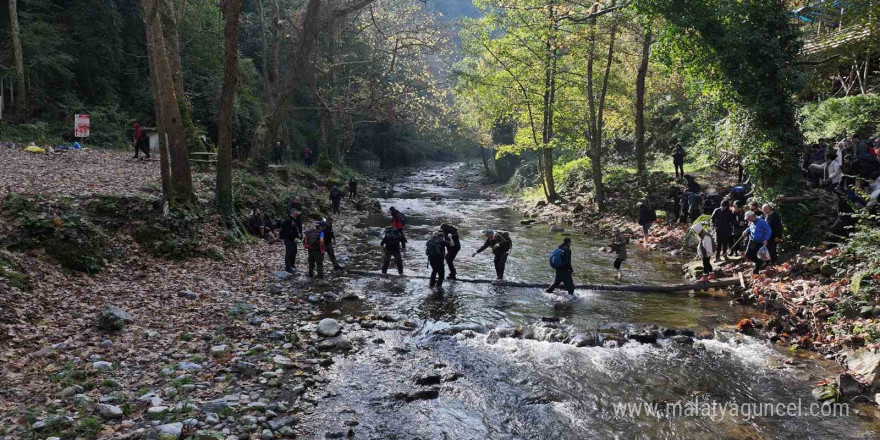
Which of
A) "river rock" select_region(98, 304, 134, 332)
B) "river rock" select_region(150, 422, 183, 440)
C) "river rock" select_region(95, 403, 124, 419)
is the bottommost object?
"river rock" select_region(150, 422, 183, 440)

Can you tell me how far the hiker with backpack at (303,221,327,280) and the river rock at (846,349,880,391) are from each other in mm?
11327

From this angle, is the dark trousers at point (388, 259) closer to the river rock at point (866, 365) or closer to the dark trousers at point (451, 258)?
the dark trousers at point (451, 258)

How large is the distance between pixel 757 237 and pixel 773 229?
0.57 meters

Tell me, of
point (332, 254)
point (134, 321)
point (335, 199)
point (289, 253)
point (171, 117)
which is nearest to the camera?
point (134, 321)

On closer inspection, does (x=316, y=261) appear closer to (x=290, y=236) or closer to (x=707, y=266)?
(x=290, y=236)

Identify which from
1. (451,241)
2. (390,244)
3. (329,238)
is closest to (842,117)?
(451,241)

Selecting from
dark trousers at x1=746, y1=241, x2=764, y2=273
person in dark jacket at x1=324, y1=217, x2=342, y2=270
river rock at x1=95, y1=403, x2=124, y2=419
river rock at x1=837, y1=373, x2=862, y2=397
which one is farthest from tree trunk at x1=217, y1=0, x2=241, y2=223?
river rock at x1=837, y1=373, x2=862, y2=397

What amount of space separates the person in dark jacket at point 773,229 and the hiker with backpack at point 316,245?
1132 cm

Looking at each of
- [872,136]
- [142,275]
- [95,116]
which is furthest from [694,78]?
[95,116]

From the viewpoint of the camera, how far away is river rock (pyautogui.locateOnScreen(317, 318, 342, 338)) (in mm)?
9664

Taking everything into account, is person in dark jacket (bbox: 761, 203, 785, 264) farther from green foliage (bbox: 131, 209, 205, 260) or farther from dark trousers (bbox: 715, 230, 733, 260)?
green foliage (bbox: 131, 209, 205, 260)

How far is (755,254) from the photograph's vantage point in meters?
12.8

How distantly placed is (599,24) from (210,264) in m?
20.1

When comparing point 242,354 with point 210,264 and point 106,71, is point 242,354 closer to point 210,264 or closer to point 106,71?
point 210,264
